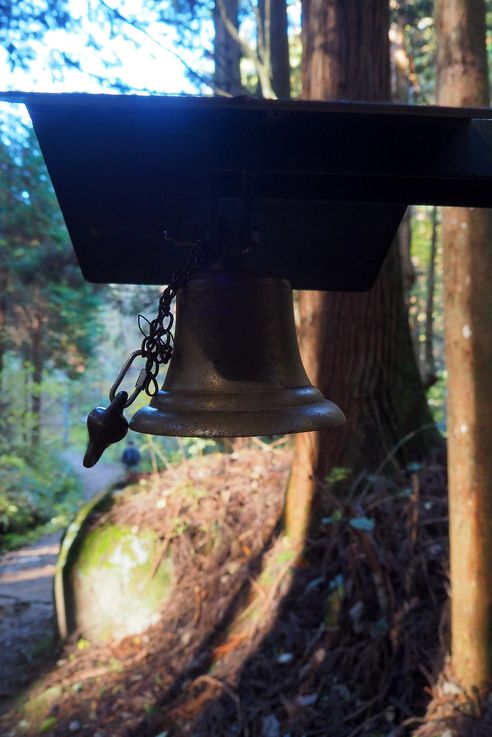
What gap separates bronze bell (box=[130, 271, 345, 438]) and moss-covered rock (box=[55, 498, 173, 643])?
4415mm

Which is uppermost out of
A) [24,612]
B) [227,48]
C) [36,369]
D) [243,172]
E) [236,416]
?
[227,48]

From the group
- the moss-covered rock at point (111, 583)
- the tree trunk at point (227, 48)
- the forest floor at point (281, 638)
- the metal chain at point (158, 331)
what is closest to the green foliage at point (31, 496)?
the moss-covered rock at point (111, 583)

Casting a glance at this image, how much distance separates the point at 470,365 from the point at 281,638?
8.09 ft

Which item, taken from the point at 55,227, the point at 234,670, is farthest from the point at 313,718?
the point at 55,227

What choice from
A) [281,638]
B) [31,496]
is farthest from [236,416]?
[31,496]

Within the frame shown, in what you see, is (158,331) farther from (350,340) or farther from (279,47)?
(279,47)

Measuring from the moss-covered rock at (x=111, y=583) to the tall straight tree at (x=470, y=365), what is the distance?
3147 mm

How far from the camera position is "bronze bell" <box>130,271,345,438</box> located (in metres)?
1.58

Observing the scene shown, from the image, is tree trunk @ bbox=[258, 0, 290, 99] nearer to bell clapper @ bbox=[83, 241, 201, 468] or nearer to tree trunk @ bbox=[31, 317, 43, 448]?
bell clapper @ bbox=[83, 241, 201, 468]

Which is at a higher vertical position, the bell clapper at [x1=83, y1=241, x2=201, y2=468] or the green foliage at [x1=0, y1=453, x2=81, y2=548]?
the bell clapper at [x1=83, y1=241, x2=201, y2=468]

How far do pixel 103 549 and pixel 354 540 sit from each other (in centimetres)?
265

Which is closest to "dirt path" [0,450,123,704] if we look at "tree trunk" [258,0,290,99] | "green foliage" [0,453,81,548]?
"green foliage" [0,453,81,548]

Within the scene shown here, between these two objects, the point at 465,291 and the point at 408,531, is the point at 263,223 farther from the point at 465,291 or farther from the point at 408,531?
the point at 408,531

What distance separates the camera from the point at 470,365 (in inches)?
126
